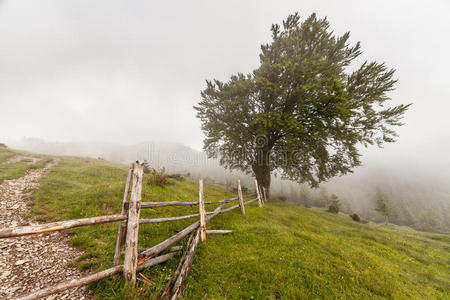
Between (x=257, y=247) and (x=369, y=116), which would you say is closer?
(x=257, y=247)

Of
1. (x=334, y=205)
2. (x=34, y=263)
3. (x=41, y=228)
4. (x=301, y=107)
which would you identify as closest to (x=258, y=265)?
(x=41, y=228)

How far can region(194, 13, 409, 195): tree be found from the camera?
11.7m

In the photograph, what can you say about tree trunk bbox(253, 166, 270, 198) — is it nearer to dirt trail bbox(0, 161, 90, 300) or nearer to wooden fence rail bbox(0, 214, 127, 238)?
dirt trail bbox(0, 161, 90, 300)

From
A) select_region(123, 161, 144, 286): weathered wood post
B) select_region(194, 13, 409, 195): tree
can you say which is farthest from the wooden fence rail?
select_region(194, 13, 409, 195): tree

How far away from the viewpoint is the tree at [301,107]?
11734 mm

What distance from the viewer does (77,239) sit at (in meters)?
4.83

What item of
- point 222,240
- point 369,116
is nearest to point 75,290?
point 222,240

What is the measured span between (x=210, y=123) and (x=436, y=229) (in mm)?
Result: 96474

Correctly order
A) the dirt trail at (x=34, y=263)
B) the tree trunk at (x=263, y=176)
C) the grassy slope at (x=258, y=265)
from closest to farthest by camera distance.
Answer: the dirt trail at (x=34, y=263) → the grassy slope at (x=258, y=265) → the tree trunk at (x=263, y=176)

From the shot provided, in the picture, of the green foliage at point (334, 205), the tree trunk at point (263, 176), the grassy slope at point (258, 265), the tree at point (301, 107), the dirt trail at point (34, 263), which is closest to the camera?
the dirt trail at point (34, 263)

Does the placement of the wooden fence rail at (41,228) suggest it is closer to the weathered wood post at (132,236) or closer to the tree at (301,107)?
the weathered wood post at (132,236)

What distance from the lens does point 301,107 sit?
12.6 meters

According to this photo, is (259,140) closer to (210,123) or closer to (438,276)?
(210,123)

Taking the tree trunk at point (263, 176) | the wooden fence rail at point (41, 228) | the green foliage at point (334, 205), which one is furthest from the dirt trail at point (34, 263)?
the green foliage at point (334, 205)
